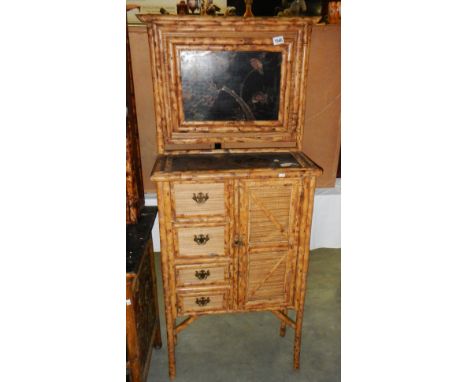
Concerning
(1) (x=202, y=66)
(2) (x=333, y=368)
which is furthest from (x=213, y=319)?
(1) (x=202, y=66)

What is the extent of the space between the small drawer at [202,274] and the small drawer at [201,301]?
0.30ft

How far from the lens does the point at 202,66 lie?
2.57 m

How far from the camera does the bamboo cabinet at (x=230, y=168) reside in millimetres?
2391

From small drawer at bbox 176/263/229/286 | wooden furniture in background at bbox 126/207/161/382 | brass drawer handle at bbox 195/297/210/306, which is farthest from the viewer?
brass drawer handle at bbox 195/297/210/306

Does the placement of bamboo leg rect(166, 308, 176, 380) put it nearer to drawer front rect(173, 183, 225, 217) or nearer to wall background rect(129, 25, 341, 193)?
drawer front rect(173, 183, 225, 217)

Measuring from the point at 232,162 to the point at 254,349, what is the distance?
1.78 m

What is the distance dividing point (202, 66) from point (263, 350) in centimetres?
251

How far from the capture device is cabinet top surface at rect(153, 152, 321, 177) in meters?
2.37

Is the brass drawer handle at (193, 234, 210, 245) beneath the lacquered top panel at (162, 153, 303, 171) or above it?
beneath

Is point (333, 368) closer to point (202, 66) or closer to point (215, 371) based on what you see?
point (215, 371)

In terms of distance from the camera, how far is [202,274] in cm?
260

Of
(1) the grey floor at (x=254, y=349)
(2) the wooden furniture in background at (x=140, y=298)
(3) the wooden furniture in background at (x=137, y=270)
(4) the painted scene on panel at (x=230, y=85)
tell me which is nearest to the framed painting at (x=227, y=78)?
(4) the painted scene on panel at (x=230, y=85)

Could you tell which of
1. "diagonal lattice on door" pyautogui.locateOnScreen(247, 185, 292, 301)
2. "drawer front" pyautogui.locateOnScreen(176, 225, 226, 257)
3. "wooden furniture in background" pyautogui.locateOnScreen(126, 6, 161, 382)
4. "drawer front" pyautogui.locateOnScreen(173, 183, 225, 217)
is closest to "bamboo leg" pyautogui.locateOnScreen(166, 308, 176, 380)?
"wooden furniture in background" pyautogui.locateOnScreen(126, 6, 161, 382)

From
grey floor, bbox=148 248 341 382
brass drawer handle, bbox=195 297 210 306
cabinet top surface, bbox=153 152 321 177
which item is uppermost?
cabinet top surface, bbox=153 152 321 177
